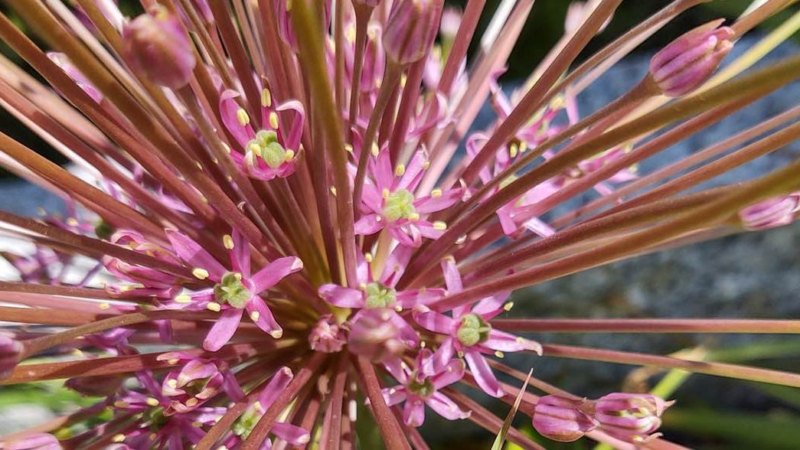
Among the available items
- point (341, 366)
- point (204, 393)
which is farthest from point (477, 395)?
point (204, 393)

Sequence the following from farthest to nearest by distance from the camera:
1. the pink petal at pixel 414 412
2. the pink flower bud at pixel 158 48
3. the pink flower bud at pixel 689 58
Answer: the pink petal at pixel 414 412, the pink flower bud at pixel 689 58, the pink flower bud at pixel 158 48

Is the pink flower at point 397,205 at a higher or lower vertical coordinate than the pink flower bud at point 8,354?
higher

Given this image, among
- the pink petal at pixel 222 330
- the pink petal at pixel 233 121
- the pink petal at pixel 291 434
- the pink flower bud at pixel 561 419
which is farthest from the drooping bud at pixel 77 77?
the pink flower bud at pixel 561 419

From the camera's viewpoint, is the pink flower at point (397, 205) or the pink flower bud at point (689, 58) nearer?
the pink flower bud at point (689, 58)

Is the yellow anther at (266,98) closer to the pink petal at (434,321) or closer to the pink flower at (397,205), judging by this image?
the pink flower at (397,205)

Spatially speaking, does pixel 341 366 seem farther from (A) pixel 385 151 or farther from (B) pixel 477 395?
(B) pixel 477 395

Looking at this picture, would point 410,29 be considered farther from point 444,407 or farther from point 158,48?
point 444,407
